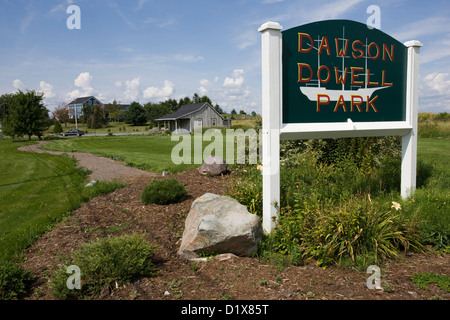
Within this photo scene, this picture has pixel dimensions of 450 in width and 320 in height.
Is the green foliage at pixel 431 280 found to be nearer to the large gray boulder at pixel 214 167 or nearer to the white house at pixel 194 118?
the large gray boulder at pixel 214 167

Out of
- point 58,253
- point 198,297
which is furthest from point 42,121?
point 198,297

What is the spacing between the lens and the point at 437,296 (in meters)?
3.10

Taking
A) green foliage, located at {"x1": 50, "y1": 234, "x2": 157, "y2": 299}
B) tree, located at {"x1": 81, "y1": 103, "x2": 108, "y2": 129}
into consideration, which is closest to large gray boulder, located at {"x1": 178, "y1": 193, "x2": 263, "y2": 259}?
green foliage, located at {"x1": 50, "y1": 234, "x2": 157, "y2": 299}

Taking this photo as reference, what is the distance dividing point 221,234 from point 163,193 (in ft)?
8.45

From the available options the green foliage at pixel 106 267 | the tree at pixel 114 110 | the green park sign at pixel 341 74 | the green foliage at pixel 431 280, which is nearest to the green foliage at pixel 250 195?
the green park sign at pixel 341 74

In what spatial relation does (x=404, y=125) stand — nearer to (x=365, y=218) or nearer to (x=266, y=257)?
(x=365, y=218)

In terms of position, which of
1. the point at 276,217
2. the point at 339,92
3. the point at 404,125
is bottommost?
the point at 276,217

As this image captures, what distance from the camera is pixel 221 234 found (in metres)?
3.94

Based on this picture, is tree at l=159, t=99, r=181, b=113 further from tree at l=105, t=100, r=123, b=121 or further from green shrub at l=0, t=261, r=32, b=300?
green shrub at l=0, t=261, r=32, b=300

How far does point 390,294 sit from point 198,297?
190cm

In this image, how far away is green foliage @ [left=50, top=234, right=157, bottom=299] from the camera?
127 inches

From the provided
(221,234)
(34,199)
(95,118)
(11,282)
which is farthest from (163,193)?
(95,118)

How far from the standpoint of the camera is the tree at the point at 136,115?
63.2 m

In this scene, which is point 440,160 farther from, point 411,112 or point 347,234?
point 347,234
